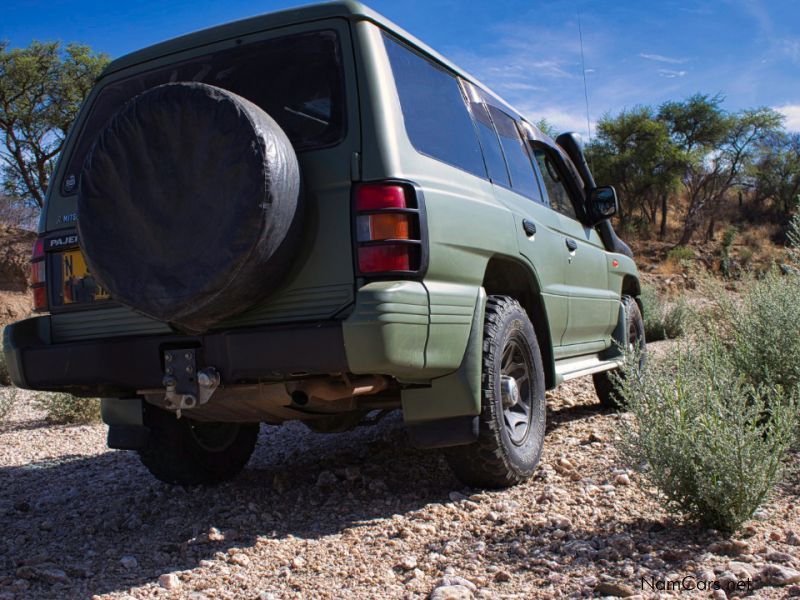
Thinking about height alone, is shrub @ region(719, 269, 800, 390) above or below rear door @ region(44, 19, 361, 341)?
below

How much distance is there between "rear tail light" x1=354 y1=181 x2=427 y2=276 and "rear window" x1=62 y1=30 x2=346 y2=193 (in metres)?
0.32

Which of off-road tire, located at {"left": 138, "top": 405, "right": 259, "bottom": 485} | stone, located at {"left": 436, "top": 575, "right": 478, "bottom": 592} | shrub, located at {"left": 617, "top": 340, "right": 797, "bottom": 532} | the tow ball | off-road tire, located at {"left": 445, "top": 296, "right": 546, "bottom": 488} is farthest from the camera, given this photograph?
off-road tire, located at {"left": 138, "top": 405, "right": 259, "bottom": 485}

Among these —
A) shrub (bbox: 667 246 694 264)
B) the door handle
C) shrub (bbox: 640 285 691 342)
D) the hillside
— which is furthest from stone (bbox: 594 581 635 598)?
shrub (bbox: 667 246 694 264)

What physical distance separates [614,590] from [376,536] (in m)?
1.07

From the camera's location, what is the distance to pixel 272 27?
327 cm

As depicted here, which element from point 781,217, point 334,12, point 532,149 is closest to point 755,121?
point 781,217

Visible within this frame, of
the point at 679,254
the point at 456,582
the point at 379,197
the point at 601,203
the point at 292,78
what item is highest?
the point at 292,78

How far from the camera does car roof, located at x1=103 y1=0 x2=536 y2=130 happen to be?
3150mm

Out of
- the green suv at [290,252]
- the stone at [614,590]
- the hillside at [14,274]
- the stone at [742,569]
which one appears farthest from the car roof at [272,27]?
the hillside at [14,274]

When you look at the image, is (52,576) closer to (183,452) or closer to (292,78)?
(183,452)

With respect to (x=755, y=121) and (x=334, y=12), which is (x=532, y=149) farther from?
(x=755, y=121)

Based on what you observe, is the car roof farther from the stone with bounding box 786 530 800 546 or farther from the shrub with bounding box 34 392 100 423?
the shrub with bounding box 34 392 100 423

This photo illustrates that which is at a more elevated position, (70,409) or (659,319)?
(659,319)

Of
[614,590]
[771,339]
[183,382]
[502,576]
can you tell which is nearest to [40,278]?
[183,382]
